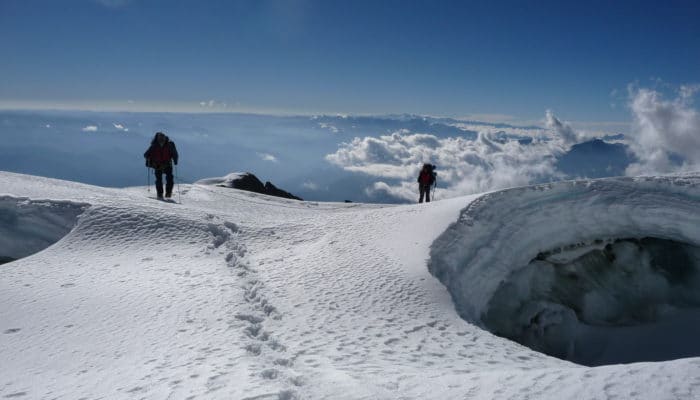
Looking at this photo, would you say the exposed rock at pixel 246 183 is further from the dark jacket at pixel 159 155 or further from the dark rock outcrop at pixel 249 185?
the dark jacket at pixel 159 155

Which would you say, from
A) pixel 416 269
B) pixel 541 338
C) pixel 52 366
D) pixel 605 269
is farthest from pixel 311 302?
pixel 605 269

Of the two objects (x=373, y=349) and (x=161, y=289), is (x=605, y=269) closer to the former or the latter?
(x=373, y=349)

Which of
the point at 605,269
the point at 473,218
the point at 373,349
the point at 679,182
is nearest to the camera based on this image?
the point at 373,349

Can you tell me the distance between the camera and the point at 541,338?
12.9 m

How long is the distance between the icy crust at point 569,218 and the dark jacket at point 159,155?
13.8 m

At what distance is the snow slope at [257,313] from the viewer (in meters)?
4.57

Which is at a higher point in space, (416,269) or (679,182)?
(679,182)

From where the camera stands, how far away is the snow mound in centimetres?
1206

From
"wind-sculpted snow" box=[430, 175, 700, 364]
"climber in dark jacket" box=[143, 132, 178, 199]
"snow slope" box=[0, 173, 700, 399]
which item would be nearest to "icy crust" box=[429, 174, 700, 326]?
"wind-sculpted snow" box=[430, 175, 700, 364]

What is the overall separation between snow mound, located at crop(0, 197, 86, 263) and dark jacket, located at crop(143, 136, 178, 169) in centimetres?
548

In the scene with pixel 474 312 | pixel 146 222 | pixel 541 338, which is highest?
pixel 146 222

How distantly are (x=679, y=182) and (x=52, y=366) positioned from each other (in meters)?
18.4

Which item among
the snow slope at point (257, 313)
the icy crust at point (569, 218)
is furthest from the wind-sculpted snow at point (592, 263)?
the snow slope at point (257, 313)

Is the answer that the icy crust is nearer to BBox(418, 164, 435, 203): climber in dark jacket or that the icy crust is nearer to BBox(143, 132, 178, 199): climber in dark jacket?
BBox(418, 164, 435, 203): climber in dark jacket
